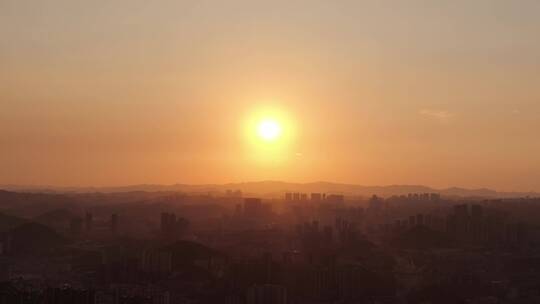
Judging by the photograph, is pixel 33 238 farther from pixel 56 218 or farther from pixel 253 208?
pixel 253 208

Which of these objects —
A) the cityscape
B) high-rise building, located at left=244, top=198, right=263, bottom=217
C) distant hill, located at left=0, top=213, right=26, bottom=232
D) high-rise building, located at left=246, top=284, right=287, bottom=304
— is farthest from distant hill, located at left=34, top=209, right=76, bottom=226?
high-rise building, located at left=246, top=284, right=287, bottom=304

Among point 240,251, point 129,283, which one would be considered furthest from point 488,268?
point 129,283

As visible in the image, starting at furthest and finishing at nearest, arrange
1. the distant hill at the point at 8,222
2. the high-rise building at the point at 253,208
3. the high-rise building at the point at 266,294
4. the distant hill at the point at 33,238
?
the high-rise building at the point at 253,208
the distant hill at the point at 8,222
the distant hill at the point at 33,238
the high-rise building at the point at 266,294

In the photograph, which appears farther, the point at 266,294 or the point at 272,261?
the point at 272,261

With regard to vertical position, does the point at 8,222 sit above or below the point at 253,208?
below

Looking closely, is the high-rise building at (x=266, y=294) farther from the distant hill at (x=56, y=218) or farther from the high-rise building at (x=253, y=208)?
the high-rise building at (x=253, y=208)

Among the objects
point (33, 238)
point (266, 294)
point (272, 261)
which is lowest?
point (266, 294)

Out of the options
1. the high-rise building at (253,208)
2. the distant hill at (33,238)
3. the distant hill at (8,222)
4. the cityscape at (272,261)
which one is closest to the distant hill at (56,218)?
the cityscape at (272,261)

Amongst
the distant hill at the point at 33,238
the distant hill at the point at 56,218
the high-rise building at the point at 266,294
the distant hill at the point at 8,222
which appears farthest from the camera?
the distant hill at the point at 56,218

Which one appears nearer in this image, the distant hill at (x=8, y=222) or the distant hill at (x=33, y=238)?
the distant hill at (x=33, y=238)

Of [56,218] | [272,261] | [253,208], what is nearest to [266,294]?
[272,261]

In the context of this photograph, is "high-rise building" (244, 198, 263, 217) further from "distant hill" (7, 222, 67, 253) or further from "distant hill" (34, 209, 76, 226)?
"distant hill" (7, 222, 67, 253)

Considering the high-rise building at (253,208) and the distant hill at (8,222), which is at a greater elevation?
the high-rise building at (253,208)
